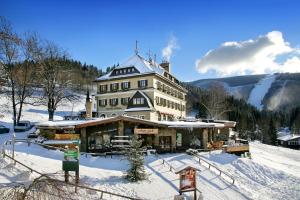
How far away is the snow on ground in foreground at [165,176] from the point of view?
1010 inches

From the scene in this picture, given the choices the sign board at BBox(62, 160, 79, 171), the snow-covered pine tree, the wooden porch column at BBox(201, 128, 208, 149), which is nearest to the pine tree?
the wooden porch column at BBox(201, 128, 208, 149)

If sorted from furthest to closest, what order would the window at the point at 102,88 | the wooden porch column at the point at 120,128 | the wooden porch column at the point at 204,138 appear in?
the window at the point at 102,88 < the wooden porch column at the point at 204,138 < the wooden porch column at the point at 120,128

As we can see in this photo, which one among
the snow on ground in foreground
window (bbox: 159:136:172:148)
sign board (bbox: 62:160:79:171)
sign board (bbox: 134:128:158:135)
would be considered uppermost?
sign board (bbox: 134:128:158:135)

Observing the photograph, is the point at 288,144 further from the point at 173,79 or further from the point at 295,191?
the point at 295,191

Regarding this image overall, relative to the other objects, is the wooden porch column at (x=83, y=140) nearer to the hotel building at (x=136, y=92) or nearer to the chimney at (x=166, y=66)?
the hotel building at (x=136, y=92)

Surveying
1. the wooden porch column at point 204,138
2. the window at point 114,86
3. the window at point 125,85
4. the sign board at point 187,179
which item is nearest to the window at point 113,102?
the window at point 114,86

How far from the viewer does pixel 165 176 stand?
30125 millimetres

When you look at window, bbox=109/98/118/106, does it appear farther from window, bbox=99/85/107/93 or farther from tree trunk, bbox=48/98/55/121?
tree trunk, bbox=48/98/55/121

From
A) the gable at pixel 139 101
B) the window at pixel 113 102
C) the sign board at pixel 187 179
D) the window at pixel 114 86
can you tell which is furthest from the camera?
the window at pixel 114 86

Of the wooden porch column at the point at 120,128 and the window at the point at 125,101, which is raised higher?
the window at the point at 125,101

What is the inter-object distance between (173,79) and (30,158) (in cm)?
4352

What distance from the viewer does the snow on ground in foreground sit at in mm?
25650

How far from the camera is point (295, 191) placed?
32.7 m

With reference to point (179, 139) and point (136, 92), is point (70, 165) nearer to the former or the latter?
point (179, 139)
